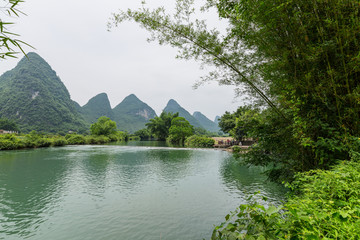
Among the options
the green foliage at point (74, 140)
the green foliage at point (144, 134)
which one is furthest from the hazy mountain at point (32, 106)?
the green foliage at point (74, 140)

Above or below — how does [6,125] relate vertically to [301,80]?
above

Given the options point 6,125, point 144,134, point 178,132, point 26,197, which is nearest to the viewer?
point 26,197

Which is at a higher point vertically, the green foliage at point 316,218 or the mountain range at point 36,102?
the mountain range at point 36,102

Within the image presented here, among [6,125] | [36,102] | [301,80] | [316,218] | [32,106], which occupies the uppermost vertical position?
[36,102]

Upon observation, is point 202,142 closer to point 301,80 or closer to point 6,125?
point 301,80

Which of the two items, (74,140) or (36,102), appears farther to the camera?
(36,102)

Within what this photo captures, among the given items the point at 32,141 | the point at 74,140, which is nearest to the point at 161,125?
the point at 74,140

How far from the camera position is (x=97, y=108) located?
171000 mm

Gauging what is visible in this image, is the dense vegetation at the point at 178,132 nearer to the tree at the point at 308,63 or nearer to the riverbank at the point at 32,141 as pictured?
the riverbank at the point at 32,141

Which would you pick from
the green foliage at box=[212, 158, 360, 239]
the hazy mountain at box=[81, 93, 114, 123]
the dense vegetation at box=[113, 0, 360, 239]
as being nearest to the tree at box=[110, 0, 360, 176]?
the dense vegetation at box=[113, 0, 360, 239]

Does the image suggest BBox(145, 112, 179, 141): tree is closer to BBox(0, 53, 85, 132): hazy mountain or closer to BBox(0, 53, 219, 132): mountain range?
BBox(0, 53, 219, 132): mountain range

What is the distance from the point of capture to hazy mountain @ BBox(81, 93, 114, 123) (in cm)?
15977

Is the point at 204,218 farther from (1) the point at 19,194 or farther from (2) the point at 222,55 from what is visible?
(1) the point at 19,194

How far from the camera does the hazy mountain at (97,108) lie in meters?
160
